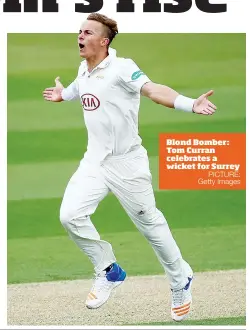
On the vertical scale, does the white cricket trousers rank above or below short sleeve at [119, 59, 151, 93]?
below

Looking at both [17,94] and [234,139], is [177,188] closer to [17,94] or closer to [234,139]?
[234,139]

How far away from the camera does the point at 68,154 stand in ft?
32.6

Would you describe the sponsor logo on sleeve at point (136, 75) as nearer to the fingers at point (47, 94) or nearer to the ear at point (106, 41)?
the ear at point (106, 41)

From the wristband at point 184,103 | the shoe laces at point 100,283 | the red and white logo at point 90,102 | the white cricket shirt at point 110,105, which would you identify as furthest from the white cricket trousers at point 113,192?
the wristband at point 184,103

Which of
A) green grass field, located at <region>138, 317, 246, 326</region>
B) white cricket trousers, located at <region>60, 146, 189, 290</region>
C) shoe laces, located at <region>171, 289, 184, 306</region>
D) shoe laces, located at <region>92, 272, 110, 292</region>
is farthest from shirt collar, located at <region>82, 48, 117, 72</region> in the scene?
green grass field, located at <region>138, 317, 246, 326</region>

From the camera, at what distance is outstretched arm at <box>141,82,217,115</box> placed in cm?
829

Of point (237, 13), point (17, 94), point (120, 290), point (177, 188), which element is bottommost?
point (120, 290)

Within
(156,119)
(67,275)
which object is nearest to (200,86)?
(156,119)

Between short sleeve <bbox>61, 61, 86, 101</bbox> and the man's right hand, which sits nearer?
short sleeve <bbox>61, 61, 86, 101</bbox>

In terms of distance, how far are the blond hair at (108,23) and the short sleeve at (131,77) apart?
29cm

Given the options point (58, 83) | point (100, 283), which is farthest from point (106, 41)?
point (100, 283)

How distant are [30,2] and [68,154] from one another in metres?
1.25

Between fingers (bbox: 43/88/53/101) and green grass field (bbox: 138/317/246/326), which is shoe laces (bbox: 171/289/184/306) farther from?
fingers (bbox: 43/88/53/101)
